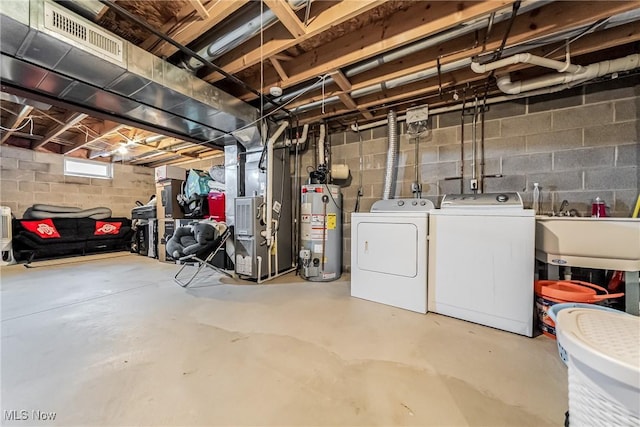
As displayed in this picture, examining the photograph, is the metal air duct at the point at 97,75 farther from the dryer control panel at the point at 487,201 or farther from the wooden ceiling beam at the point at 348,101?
the dryer control panel at the point at 487,201

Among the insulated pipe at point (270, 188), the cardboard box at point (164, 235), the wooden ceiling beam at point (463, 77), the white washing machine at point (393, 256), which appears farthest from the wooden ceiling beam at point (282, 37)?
the cardboard box at point (164, 235)

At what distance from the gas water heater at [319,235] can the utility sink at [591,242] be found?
83.5 inches

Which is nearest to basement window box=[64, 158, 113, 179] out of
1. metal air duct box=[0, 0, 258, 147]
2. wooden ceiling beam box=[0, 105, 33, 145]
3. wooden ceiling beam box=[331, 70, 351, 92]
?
wooden ceiling beam box=[0, 105, 33, 145]

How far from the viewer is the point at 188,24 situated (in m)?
1.85

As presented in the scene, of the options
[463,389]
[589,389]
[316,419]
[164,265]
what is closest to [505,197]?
[463,389]

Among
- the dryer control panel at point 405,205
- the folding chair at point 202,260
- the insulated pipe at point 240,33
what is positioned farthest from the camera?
the folding chair at point 202,260

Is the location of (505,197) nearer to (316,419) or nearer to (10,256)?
(316,419)

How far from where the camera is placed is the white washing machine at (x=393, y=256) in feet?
7.39

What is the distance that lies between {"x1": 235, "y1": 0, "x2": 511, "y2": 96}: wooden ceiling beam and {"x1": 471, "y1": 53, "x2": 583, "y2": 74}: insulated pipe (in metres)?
0.54

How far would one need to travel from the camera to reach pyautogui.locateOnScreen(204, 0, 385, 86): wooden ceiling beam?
1.66 m

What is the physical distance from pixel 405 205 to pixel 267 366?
2.09 metres

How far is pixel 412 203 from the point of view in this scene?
2707 millimetres

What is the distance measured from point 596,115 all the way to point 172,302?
178 inches

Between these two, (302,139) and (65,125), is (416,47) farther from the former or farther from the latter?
(65,125)
